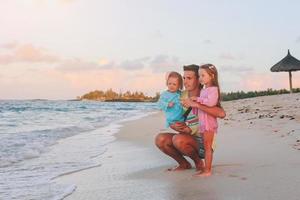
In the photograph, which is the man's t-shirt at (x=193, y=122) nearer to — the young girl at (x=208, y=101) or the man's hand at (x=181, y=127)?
the man's hand at (x=181, y=127)

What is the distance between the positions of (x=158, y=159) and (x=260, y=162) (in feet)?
5.27

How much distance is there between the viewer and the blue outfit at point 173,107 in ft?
15.4

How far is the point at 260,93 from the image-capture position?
36.0 meters

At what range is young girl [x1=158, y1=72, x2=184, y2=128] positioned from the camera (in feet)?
15.4

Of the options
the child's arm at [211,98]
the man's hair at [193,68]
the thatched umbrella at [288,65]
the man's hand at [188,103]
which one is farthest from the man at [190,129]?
the thatched umbrella at [288,65]

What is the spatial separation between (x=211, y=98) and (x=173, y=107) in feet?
1.42

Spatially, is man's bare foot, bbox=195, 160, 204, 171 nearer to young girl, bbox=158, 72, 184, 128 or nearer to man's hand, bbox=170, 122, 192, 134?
man's hand, bbox=170, 122, 192, 134

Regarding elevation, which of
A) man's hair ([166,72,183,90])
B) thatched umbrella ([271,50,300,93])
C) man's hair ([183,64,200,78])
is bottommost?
man's hair ([166,72,183,90])

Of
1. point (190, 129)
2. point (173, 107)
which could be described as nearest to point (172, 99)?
point (173, 107)

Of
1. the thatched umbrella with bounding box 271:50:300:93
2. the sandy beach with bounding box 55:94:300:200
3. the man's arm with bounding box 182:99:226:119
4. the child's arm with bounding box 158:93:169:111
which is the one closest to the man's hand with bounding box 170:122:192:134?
the child's arm with bounding box 158:93:169:111

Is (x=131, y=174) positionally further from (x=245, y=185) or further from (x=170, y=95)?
(x=245, y=185)

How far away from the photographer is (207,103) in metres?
4.49

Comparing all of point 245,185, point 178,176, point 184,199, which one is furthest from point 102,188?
Answer: point 245,185

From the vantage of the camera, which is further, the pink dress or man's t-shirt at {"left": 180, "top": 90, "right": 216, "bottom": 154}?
man's t-shirt at {"left": 180, "top": 90, "right": 216, "bottom": 154}
